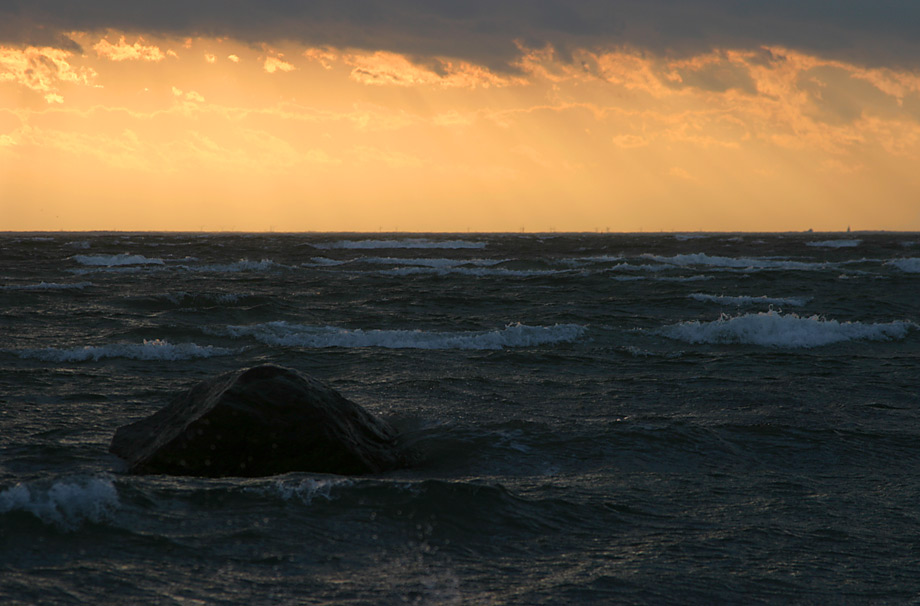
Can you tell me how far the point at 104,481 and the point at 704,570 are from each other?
4.30m

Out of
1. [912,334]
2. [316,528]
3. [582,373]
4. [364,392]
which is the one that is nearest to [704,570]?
[316,528]

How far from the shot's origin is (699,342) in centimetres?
1638

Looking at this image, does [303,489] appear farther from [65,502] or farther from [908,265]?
[908,265]

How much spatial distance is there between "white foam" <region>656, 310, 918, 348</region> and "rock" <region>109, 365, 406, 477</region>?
10846mm

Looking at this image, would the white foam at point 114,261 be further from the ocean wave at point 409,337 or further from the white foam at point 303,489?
the white foam at point 303,489

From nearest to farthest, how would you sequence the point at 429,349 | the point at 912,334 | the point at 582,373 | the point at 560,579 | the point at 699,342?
the point at 560,579 → the point at 582,373 → the point at 429,349 → the point at 699,342 → the point at 912,334

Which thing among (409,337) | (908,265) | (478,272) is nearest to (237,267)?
(478,272)

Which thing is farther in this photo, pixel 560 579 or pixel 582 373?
pixel 582 373

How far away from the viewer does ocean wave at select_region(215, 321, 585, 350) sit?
605 inches

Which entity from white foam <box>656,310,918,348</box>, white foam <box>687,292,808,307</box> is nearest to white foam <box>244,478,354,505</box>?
white foam <box>656,310,918,348</box>

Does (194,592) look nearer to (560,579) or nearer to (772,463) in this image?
(560,579)

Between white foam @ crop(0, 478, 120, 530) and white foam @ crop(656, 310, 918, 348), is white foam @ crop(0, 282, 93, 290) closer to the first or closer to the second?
white foam @ crop(656, 310, 918, 348)

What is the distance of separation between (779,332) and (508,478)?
1188cm

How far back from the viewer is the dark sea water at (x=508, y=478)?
187 inches
